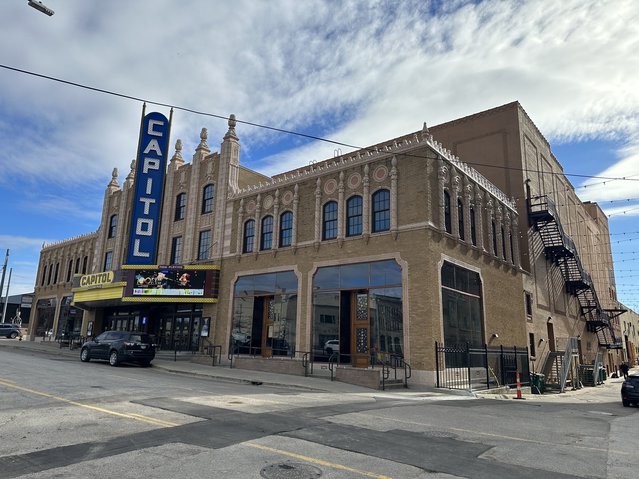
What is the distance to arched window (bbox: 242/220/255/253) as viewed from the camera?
2772 centimetres

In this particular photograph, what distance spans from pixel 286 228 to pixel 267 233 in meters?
1.55

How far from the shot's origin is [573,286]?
38281 millimetres

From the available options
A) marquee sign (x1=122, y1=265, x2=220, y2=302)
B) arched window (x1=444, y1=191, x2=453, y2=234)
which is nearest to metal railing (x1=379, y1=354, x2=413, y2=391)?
arched window (x1=444, y1=191, x2=453, y2=234)

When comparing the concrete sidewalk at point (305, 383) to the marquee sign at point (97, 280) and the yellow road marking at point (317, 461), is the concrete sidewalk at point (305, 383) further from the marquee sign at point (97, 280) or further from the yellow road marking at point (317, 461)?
the marquee sign at point (97, 280)

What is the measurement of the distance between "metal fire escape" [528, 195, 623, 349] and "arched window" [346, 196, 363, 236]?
14.8 m

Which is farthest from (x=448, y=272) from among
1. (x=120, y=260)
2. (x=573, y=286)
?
(x=120, y=260)

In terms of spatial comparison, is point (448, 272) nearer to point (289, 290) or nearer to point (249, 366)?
point (289, 290)

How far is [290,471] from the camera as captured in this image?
5871mm

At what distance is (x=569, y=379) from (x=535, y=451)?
92.0 feet

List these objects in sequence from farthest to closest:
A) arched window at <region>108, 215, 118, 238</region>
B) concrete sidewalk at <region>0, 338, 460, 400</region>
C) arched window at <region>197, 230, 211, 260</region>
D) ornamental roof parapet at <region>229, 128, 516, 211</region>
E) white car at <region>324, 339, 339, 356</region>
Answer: arched window at <region>108, 215, 118, 238</region>
arched window at <region>197, 230, 211, 260</region>
white car at <region>324, 339, 339, 356</region>
ornamental roof parapet at <region>229, 128, 516, 211</region>
concrete sidewalk at <region>0, 338, 460, 400</region>

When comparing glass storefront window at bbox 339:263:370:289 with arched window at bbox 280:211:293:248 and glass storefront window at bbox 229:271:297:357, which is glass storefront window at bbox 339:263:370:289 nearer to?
glass storefront window at bbox 229:271:297:357

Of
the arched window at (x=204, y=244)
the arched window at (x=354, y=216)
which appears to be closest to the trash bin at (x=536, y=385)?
the arched window at (x=354, y=216)

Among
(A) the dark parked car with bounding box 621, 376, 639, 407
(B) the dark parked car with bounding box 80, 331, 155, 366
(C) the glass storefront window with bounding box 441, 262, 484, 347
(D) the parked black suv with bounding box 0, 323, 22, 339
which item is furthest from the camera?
(D) the parked black suv with bounding box 0, 323, 22, 339

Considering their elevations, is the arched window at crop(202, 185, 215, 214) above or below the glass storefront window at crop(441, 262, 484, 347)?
above
